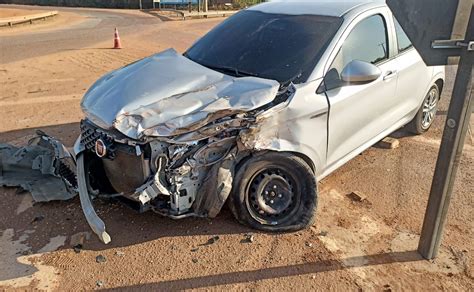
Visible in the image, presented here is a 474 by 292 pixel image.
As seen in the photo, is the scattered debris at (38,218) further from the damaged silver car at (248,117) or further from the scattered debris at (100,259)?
the scattered debris at (100,259)

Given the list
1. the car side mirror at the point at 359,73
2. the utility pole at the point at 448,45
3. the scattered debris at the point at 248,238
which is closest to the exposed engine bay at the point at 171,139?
the scattered debris at the point at 248,238

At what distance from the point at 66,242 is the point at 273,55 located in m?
2.50

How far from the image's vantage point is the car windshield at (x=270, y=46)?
366cm

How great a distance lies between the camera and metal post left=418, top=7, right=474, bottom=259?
2.67m

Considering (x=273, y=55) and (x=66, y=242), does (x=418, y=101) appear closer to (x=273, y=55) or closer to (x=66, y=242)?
(x=273, y=55)

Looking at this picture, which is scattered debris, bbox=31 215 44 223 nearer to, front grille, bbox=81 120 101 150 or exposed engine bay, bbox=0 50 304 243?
exposed engine bay, bbox=0 50 304 243

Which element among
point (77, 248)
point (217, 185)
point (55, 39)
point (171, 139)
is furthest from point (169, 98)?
point (55, 39)

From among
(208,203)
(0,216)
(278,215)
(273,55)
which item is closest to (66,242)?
(0,216)

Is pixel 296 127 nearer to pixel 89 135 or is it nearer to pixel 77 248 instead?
pixel 89 135

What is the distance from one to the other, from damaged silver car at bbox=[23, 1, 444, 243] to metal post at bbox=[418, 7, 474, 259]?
83 cm

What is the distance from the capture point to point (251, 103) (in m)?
3.15

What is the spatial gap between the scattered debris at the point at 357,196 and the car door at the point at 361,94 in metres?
0.41

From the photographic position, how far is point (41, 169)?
4.32 metres

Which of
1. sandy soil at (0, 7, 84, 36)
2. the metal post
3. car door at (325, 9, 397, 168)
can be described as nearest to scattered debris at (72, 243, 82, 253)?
car door at (325, 9, 397, 168)
